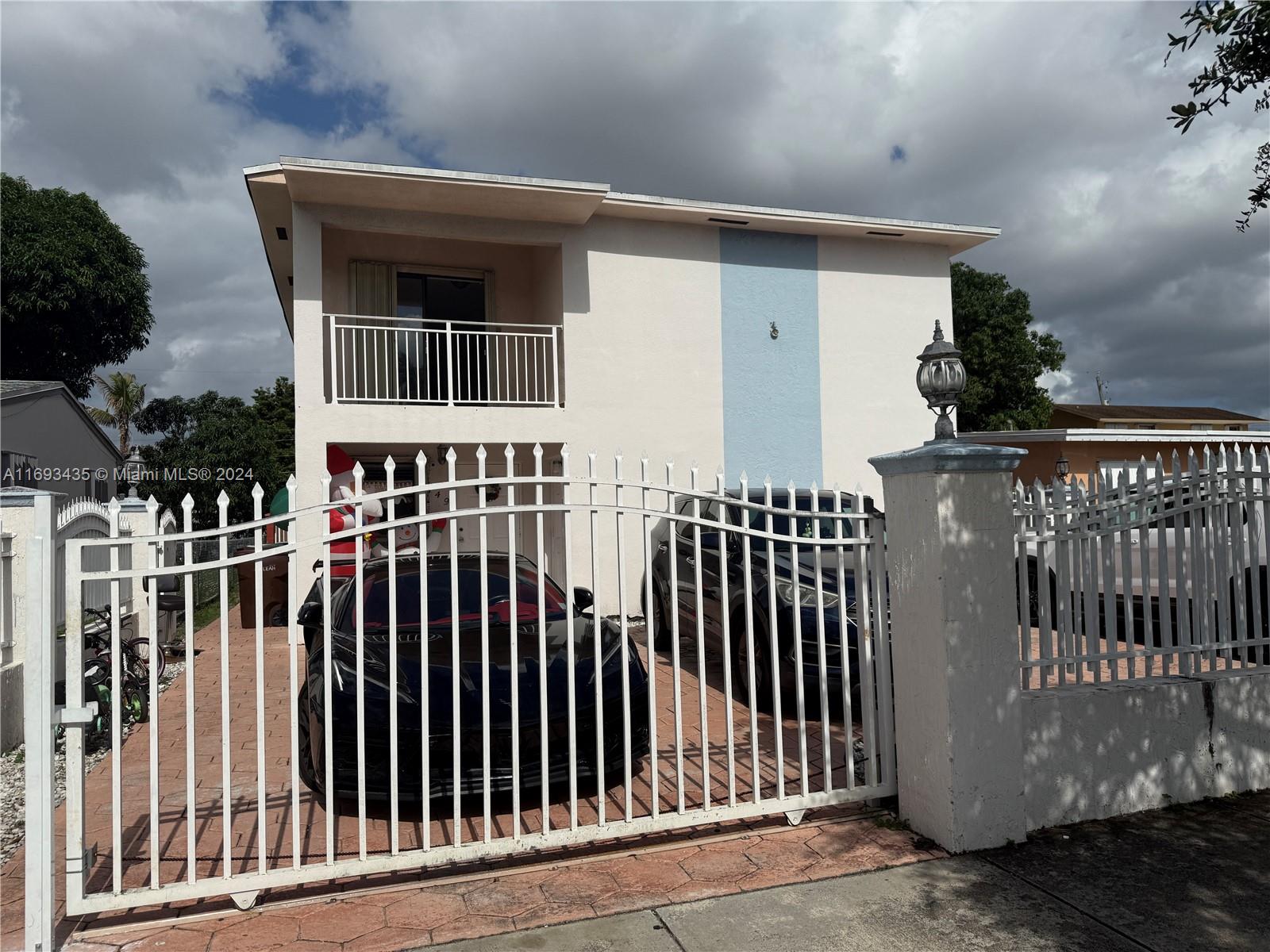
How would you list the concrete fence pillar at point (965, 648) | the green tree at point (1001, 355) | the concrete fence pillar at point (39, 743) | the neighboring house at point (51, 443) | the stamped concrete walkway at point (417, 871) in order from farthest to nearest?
the green tree at point (1001, 355), the neighboring house at point (51, 443), the concrete fence pillar at point (965, 648), the stamped concrete walkway at point (417, 871), the concrete fence pillar at point (39, 743)

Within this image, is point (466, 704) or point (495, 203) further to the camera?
point (495, 203)

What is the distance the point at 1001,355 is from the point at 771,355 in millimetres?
18408

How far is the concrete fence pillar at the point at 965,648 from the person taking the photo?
4.03 m

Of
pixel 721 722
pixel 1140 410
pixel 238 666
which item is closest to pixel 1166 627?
pixel 721 722

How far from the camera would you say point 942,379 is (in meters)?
4.36

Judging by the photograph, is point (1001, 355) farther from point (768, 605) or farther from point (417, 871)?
point (417, 871)

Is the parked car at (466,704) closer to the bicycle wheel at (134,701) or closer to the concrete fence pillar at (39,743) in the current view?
the concrete fence pillar at (39,743)

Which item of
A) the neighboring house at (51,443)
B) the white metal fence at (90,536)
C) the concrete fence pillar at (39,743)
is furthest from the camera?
the neighboring house at (51,443)

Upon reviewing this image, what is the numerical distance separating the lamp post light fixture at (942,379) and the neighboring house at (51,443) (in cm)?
1574

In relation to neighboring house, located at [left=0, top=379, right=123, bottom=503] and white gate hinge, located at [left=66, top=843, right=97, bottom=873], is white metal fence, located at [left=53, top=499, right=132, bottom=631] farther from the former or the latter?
neighboring house, located at [left=0, top=379, right=123, bottom=503]

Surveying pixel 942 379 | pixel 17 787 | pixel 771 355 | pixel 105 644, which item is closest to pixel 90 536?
pixel 105 644

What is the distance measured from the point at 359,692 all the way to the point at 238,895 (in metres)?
0.95

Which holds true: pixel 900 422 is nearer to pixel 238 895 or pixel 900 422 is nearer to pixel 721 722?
pixel 721 722

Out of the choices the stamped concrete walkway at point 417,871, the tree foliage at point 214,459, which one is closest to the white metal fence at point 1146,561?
the stamped concrete walkway at point 417,871
